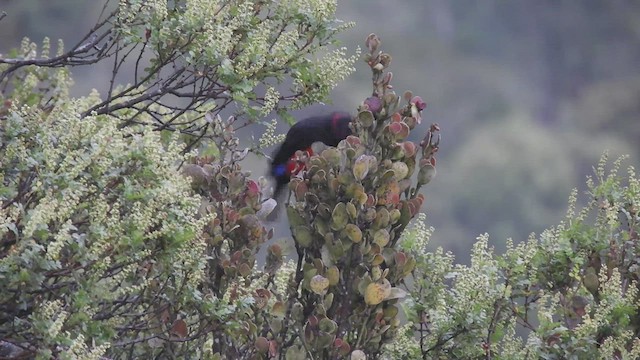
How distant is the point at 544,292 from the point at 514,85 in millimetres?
27798

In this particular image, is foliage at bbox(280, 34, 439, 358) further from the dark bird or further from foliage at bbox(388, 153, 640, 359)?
the dark bird

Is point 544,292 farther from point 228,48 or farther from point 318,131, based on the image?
point 228,48

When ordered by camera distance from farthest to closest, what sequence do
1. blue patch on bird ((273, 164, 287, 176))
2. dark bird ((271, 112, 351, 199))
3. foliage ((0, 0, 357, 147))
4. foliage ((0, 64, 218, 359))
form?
blue patch on bird ((273, 164, 287, 176)) → dark bird ((271, 112, 351, 199)) → foliage ((0, 0, 357, 147)) → foliage ((0, 64, 218, 359))

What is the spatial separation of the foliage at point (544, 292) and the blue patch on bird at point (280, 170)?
2.41 ft

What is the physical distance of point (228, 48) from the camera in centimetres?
308

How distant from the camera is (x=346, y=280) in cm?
246

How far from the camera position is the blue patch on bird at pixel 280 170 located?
11.5ft

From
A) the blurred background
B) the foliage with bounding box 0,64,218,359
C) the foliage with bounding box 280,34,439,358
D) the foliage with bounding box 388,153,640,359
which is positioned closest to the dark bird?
the foliage with bounding box 388,153,640,359

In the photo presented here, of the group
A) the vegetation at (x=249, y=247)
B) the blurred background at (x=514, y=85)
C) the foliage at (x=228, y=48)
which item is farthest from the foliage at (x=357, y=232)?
the blurred background at (x=514, y=85)

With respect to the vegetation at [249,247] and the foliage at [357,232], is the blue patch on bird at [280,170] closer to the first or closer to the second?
the vegetation at [249,247]

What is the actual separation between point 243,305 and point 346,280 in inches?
9.3

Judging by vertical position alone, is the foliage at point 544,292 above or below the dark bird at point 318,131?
below

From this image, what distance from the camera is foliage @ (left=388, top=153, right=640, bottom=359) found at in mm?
2674

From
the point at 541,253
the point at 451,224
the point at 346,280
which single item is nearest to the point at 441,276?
the point at 541,253
